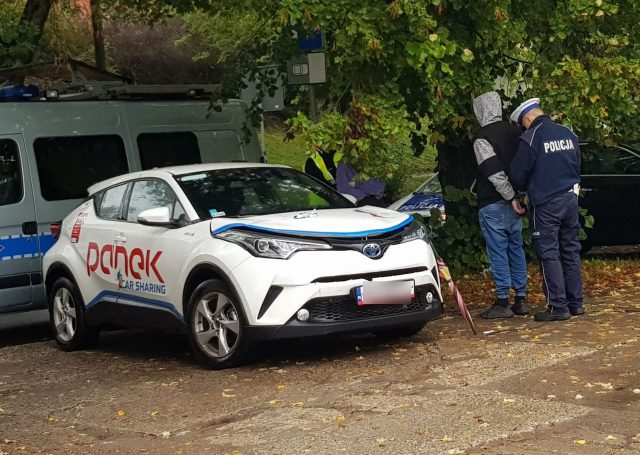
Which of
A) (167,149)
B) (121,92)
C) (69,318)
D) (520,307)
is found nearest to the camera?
(520,307)

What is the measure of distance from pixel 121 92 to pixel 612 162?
19.3 feet

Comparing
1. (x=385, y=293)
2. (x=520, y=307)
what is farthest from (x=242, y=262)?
(x=520, y=307)

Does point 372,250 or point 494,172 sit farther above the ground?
point 494,172

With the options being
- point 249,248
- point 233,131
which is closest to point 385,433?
point 249,248

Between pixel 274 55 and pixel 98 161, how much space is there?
2168mm

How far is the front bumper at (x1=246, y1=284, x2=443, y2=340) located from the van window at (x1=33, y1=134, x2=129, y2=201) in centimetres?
404

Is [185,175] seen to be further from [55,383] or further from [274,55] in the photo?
Answer: [274,55]

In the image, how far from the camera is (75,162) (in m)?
11.9

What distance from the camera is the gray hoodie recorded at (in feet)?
32.6

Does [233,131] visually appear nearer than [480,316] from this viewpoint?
No

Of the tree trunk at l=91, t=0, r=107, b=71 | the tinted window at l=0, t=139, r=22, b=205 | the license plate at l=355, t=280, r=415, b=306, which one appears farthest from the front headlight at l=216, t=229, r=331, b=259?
the tree trunk at l=91, t=0, r=107, b=71

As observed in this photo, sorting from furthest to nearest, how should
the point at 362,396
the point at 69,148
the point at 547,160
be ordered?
the point at 69,148 → the point at 547,160 → the point at 362,396

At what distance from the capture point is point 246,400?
7629 mm

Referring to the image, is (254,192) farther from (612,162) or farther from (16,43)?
(16,43)
